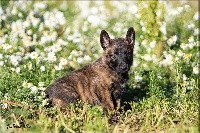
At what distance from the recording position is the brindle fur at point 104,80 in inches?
361

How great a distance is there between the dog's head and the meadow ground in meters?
0.62

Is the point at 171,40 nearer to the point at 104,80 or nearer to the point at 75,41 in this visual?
the point at 75,41

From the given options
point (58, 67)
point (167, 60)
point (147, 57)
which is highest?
point (147, 57)

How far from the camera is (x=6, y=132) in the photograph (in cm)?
746

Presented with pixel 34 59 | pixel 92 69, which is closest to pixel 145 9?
pixel 34 59

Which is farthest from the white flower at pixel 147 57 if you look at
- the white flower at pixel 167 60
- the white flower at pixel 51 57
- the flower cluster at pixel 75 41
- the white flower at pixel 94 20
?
the white flower at pixel 94 20

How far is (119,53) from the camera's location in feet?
30.4

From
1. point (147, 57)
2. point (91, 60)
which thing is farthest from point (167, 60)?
point (91, 60)

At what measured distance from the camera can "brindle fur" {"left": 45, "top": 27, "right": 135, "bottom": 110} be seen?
Result: 30.1ft

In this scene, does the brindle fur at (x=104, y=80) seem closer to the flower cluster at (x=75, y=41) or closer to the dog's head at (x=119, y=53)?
the dog's head at (x=119, y=53)

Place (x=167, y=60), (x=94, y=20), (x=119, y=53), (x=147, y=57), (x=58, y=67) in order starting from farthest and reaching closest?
(x=94, y=20), (x=147, y=57), (x=167, y=60), (x=58, y=67), (x=119, y=53)

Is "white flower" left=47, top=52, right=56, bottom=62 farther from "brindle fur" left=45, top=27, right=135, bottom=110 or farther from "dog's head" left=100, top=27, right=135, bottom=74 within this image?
"dog's head" left=100, top=27, right=135, bottom=74

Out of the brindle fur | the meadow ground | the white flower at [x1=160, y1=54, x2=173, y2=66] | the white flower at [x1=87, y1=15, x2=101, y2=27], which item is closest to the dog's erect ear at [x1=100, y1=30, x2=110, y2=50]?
the brindle fur

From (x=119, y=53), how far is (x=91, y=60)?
3.37 m
